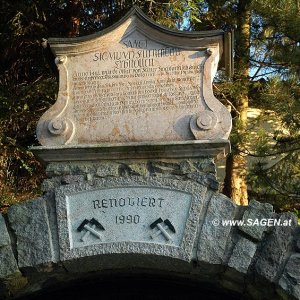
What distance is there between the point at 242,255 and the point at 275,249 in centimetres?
25

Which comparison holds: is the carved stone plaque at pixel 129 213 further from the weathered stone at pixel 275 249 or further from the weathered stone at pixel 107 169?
the weathered stone at pixel 275 249

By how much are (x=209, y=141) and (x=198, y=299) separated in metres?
1.49

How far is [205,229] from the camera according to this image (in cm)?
502

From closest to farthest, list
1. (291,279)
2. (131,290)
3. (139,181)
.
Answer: (291,279), (139,181), (131,290)

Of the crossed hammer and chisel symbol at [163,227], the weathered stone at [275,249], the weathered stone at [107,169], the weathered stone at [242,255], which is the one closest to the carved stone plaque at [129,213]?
the crossed hammer and chisel symbol at [163,227]

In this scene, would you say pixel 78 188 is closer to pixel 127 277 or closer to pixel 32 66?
pixel 127 277

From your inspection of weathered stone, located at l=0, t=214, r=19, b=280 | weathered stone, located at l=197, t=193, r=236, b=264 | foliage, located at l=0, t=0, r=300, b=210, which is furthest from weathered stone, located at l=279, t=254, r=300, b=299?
foliage, located at l=0, t=0, r=300, b=210

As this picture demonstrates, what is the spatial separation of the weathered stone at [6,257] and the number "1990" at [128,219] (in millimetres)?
882

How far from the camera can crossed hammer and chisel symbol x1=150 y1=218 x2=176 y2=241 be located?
5.03m

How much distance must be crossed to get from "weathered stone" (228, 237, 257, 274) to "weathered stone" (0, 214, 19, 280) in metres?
1.69

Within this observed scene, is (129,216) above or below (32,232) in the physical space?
above

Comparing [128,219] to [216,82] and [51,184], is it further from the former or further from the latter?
[216,82]

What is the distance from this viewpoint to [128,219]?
5121 millimetres

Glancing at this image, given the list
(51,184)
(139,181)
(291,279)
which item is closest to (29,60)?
(51,184)
